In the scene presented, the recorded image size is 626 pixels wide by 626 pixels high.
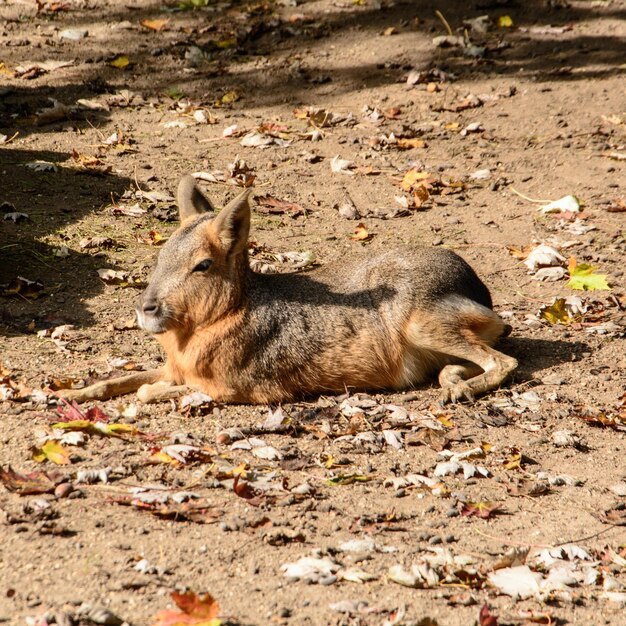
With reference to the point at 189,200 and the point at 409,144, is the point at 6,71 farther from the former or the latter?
the point at 189,200

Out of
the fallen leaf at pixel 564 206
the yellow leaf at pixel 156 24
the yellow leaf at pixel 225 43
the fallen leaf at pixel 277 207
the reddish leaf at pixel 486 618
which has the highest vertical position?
the yellow leaf at pixel 156 24

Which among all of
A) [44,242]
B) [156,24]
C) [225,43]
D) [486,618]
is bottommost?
[486,618]

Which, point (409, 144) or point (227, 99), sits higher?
point (227, 99)

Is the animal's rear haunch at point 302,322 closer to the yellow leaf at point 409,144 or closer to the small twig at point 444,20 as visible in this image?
the yellow leaf at point 409,144

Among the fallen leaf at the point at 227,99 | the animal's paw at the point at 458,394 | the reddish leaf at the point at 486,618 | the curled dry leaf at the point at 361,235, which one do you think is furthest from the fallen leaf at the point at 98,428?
the fallen leaf at the point at 227,99

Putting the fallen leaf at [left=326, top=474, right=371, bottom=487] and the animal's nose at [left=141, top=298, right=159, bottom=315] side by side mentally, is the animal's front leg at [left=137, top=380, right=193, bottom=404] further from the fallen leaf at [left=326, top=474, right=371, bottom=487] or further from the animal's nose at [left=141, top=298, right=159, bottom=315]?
the fallen leaf at [left=326, top=474, right=371, bottom=487]

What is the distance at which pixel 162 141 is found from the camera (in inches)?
340

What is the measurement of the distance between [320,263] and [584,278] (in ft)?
5.91

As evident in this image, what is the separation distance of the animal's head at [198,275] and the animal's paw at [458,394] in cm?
124

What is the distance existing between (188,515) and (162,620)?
29.8 inches

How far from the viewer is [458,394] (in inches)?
206

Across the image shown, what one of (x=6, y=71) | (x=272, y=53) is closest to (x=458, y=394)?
(x=272, y=53)

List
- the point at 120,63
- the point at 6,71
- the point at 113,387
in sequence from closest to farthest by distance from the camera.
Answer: the point at 113,387
the point at 6,71
the point at 120,63

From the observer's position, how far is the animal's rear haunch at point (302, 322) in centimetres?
509
